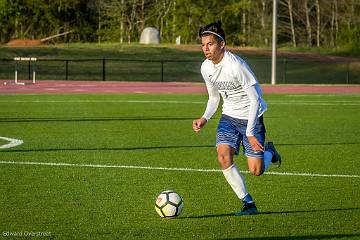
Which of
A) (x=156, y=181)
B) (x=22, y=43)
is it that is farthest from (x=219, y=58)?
(x=22, y=43)

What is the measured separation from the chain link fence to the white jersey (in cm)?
4299

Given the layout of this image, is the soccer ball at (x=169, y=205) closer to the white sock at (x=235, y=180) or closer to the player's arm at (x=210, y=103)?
the white sock at (x=235, y=180)

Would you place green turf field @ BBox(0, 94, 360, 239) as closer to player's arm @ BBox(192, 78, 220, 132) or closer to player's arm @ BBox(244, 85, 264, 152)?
player's arm @ BBox(244, 85, 264, 152)

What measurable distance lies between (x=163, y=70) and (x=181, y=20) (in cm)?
1865

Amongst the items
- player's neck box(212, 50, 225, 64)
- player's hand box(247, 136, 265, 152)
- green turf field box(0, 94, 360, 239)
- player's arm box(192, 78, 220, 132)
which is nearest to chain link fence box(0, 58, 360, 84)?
green turf field box(0, 94, 360, 239)

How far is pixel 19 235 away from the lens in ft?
28.4

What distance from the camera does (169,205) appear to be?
9594mm

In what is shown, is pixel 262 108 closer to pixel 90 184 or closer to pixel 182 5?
pixel 90 184

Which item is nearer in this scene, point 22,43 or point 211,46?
point 211,46

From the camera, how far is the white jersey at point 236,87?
988 cm

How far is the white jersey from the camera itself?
9.88 metres

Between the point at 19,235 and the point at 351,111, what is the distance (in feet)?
66.3

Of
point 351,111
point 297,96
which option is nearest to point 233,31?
point 297,96

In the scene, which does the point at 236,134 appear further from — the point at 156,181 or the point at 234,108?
the point at 156,181
